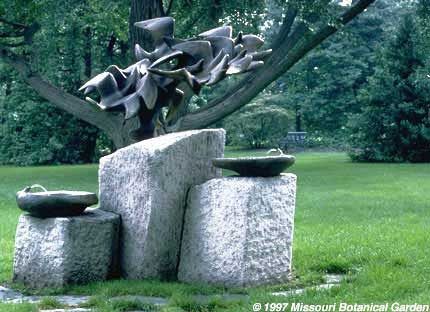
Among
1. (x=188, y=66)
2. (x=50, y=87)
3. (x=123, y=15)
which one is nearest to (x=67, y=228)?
(x=188, y=66)

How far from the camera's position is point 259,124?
34.2m

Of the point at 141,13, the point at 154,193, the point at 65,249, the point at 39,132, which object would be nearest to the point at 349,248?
the point at 154,193

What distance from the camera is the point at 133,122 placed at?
13.3 m

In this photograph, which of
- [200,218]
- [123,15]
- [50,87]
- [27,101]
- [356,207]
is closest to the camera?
[200,218]

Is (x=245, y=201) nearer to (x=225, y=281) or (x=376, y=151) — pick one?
(x=225, y=281)

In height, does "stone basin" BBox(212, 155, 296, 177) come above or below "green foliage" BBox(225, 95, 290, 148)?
above

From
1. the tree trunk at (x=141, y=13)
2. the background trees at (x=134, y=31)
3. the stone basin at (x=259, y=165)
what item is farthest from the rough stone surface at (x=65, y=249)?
the tree trunk at (x=141, y=13)

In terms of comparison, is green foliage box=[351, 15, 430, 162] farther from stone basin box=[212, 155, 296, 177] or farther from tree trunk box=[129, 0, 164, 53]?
stone basin box=[212, 155, 296, 177]

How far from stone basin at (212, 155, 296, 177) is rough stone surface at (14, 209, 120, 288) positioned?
50.6 inches

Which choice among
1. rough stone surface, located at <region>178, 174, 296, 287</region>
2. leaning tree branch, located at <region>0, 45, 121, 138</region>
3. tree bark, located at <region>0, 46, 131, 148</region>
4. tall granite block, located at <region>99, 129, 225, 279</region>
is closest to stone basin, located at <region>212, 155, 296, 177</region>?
rough stone surface, located at <region>178, 174, 296, 287</region>

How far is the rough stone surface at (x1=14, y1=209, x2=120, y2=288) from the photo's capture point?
6.61 metres

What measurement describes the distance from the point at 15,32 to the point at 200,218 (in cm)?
1477

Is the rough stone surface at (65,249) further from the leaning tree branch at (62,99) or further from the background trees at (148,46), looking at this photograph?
the leaning tree branch at (62,99)

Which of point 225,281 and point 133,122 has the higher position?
point 133,122
